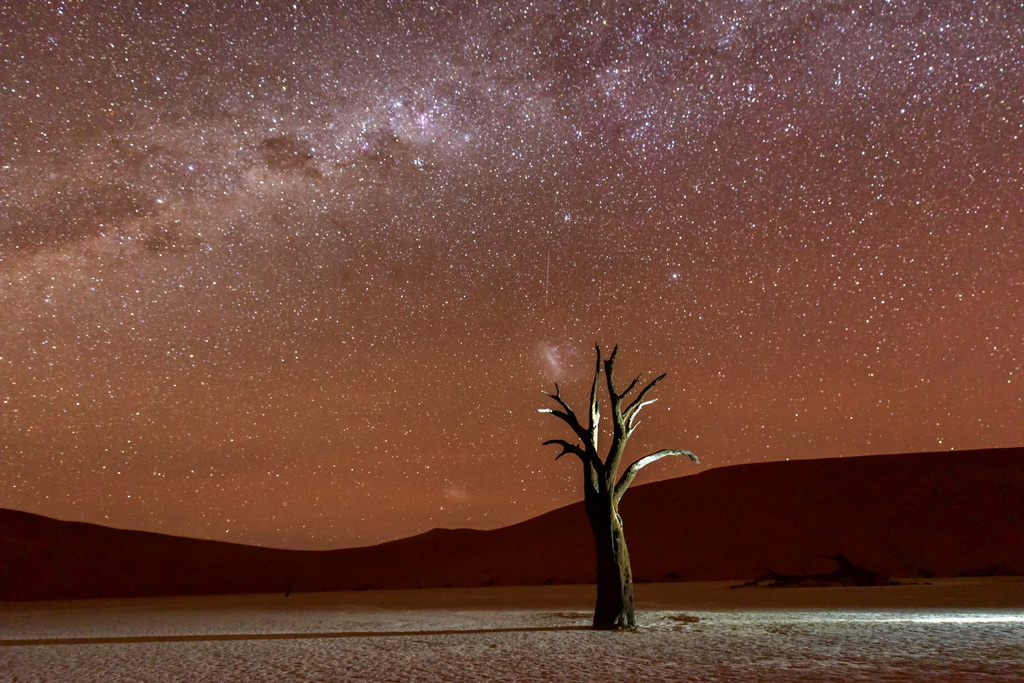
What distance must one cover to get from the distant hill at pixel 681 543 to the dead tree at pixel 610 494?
89.6 feet

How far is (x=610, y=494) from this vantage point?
1778 centimetres

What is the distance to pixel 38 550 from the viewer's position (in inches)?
2904

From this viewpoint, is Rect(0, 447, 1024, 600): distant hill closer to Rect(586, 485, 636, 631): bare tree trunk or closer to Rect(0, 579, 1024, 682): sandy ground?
Rect(0, 579, 1024, 682): sandy ground

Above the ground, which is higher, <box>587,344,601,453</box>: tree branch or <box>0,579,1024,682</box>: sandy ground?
<box>587,344,601,453</box>: tree branch

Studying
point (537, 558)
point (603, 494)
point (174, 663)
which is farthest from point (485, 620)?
point (537, 558)

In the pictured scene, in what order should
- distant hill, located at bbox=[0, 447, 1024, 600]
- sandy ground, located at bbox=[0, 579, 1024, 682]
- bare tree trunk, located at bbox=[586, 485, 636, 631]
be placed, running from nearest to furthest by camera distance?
sandy ground, located at bbox=[0, 579, 1024, 682] < bare tree trunk, located at bbox=[586, 485, 636, 631] < distant hill, located at bbox=[0, 447, 1024, 600]

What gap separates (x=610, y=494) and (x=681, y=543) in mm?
38691

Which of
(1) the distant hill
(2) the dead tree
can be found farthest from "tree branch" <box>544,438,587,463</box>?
(1) the distant hill

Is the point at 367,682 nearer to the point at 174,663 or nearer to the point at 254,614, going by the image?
the point at 174,663

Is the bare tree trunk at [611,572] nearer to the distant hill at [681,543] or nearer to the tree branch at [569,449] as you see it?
the tree branch at [569,449]

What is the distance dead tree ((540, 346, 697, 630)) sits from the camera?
696 inches

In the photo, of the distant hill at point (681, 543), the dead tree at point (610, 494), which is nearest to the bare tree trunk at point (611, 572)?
the dead tree at point (610, 494)

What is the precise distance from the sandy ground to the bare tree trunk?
1.62 feet

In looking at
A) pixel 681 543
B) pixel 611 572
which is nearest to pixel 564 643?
pixel 611 572
